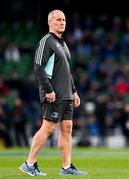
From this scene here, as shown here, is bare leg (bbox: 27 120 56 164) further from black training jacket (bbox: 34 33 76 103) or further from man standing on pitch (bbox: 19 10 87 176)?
black training jacket (bbox: 34 33 76 103)

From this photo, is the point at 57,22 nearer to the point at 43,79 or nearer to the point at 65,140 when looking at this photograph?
the point at 43,79

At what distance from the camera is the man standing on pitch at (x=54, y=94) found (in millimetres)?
11797

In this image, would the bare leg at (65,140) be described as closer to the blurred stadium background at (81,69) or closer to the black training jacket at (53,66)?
the black training jacket at (53,66)

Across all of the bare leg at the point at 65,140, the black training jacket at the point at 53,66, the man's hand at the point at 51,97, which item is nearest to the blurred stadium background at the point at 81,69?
the bare leg at the point at 65,140

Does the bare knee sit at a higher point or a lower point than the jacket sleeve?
lower

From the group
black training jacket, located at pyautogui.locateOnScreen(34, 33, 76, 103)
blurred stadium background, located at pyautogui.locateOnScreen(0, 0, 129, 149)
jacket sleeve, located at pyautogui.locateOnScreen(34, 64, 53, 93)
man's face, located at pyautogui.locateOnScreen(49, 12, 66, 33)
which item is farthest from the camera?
blurred stadium background, located at pyautogui.locateOnScreen(0, 0, 129, 149)

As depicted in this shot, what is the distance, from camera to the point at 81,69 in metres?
28.9

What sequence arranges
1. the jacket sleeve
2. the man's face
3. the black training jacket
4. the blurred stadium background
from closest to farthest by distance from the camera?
the jacket sleeve → the black training jacket → the man's face → the blurred stadium background

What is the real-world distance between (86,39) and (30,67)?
2.49 m

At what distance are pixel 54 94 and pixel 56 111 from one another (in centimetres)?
29

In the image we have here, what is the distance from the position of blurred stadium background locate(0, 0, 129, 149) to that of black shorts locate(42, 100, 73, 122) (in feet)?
42.5

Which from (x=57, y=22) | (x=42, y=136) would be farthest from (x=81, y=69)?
(x=42, y=136)

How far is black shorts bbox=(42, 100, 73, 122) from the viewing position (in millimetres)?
11844

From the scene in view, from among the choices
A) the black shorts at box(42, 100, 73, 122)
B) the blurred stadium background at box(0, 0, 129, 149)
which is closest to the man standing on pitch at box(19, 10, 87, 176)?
the black shorts at box(42, 100, 73, 122)
